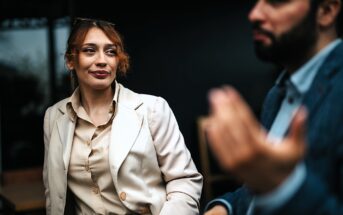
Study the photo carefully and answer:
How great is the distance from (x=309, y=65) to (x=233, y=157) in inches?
19.6

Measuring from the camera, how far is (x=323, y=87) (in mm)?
1247

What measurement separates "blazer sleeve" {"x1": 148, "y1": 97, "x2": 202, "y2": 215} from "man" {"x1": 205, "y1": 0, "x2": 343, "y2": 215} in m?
0.66

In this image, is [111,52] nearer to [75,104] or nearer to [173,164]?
[75,104]

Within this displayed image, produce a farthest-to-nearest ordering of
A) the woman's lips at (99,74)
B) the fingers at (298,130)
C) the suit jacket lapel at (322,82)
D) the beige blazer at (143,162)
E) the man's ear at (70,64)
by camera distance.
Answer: the man's ear at (70,64)
the woman's lips at (99,74)
the beige blazer at (143,162)
the suit jacket lapel at (322,82)
the fingers at (298,130)

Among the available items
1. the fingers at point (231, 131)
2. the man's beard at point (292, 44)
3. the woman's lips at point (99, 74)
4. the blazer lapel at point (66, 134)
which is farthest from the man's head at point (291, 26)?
the blazer lapel at point (66, 134)

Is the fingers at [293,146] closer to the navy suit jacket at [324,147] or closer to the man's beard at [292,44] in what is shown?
the navy suit jacket at [324,147]

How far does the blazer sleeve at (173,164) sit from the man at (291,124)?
0.66 metres

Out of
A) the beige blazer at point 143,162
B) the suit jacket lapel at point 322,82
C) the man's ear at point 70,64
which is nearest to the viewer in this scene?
the suit jacket lapel at point 322,82

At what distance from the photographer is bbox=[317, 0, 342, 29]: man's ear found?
1.32 metres

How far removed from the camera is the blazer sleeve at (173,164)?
233 cm

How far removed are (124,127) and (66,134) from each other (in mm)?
319

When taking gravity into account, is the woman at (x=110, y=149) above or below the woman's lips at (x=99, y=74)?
below

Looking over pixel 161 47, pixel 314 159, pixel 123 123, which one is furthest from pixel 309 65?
pixel 161 47

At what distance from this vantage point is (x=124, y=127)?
2.39 meters
